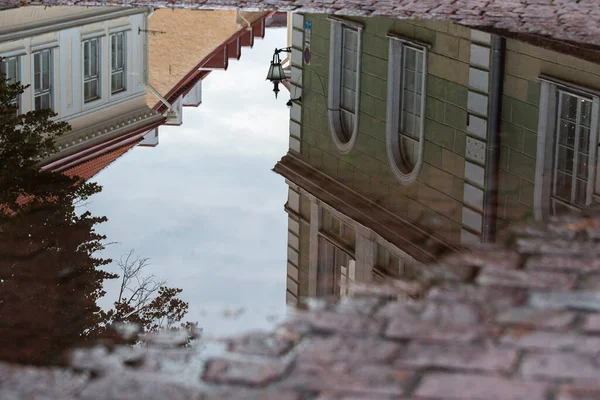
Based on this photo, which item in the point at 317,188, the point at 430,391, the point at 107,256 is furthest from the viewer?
the point at 317,188

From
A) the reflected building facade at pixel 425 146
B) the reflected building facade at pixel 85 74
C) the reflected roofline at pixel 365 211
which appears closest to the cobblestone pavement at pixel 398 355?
the reflected building facade at pixel 425 146

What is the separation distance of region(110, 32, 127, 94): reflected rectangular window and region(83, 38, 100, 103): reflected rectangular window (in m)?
0.19

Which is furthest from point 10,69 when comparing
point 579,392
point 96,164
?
point 579,392

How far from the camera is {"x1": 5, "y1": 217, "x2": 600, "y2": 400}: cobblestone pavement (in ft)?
16.7

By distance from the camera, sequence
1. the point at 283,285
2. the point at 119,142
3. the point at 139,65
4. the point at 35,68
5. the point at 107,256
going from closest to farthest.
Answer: the point at 283,285, the point at 107,256, the point at 119,142, the point at 35,68, the point at 139,65

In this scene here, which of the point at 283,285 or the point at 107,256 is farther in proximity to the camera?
the point at 107,256

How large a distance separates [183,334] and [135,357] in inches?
19.5

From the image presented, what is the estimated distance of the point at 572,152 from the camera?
10375 mm

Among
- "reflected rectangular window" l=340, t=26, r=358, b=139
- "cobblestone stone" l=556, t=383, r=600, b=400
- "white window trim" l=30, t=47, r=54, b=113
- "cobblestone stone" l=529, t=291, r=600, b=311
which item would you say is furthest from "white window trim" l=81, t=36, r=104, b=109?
"cobblestone stone" l=556, t=383, r=600, b=400

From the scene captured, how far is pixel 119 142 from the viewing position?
1105 centimetres

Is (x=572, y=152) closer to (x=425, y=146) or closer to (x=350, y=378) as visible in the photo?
(x=425, y=146)

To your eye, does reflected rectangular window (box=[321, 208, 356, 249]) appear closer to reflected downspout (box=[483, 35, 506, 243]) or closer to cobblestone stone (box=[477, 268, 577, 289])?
reflected downspout (box=[483, 35, 506, 243])

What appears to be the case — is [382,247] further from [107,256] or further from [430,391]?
[430,391]

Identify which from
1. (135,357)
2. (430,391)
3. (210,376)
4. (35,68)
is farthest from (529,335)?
(35,68)
